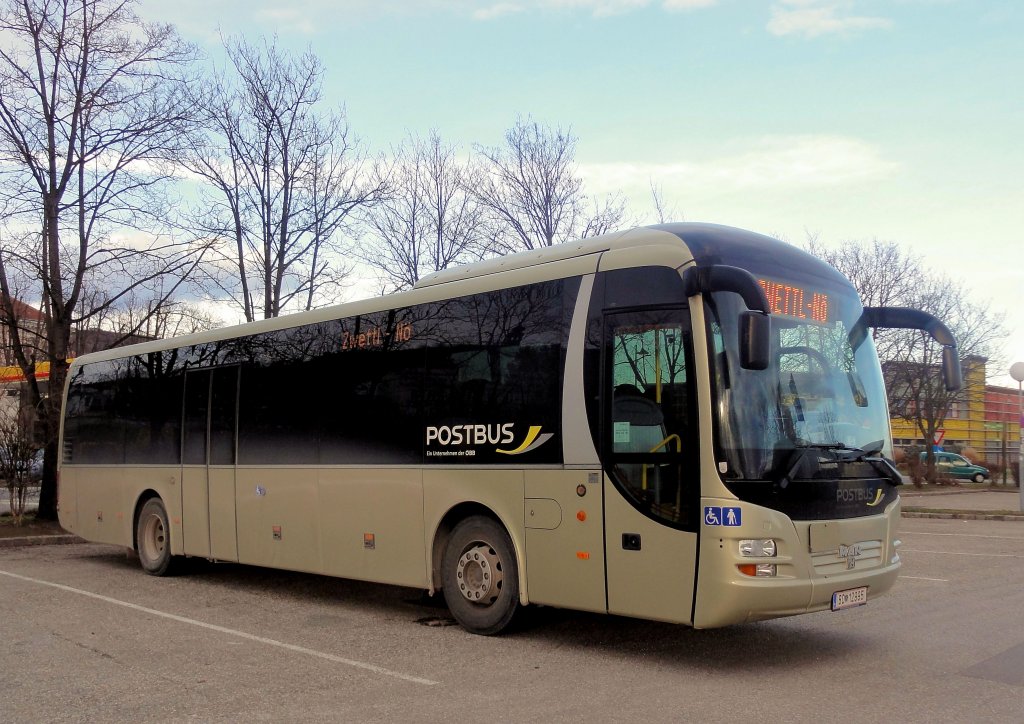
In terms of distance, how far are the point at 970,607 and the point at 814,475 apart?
3951mm

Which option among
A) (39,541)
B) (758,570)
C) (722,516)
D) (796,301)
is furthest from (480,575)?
(39,541)

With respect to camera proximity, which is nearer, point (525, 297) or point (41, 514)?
point (525, 297)

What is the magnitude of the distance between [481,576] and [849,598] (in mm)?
3186

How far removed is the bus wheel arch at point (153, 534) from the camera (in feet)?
44.0

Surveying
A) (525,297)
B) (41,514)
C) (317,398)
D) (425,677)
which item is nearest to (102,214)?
(41,514)

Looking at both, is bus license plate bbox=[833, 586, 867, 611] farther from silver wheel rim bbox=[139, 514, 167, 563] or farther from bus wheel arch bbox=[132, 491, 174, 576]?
silver wheel rim bbox=[139, 514, 167, 563]

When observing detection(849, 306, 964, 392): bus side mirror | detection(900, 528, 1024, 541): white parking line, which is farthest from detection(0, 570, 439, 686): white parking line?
detection(900, 528, 1024, 541): white parking line

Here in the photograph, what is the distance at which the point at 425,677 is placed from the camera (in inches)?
279

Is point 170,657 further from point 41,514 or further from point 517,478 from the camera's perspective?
point 41,514

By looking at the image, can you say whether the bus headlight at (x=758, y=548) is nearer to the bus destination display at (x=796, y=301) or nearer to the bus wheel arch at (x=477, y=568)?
the bus destination display at (x=796, y=301)

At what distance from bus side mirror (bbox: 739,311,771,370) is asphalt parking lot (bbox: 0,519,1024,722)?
2248mm

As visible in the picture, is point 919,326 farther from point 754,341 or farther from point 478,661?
point 478,661

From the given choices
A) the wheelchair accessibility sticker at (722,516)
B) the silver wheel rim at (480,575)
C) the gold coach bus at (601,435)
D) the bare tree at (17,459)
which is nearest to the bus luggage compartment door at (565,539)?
the gold coach bus at (601,435)

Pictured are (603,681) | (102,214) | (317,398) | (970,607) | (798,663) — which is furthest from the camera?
(102,214)
